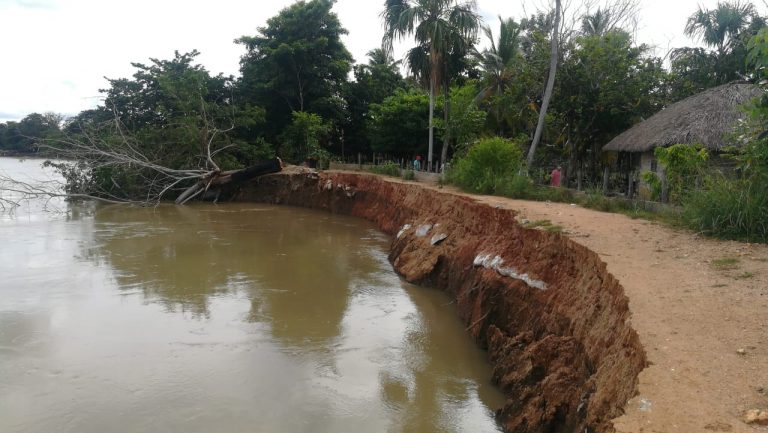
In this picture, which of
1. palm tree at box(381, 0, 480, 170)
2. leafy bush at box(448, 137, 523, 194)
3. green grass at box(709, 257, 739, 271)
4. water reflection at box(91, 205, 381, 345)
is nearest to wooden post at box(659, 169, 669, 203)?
leafy bush at box(448, 137, 523, 194)

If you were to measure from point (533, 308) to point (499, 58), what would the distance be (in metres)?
20.9

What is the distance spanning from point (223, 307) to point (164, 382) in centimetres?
296

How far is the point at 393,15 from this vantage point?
2184 cm

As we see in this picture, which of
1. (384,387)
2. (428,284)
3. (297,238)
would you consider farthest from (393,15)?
(384,387)

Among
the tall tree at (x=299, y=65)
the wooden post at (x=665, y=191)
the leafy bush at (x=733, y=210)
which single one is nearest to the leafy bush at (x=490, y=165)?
the wooden post at (x=665, y=191)

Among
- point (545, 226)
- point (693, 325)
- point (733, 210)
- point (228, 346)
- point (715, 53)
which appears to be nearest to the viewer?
point (693, 325)

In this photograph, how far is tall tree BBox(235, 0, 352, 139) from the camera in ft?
93.8

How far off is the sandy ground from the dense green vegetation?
156cm

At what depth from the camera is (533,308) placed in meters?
7.22

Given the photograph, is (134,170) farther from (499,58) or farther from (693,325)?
(693,325)

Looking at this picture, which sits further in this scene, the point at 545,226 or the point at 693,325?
the point at 545,226

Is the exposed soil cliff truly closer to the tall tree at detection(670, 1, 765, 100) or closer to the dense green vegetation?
the dense green vegetation

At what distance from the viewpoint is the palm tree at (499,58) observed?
2514cm

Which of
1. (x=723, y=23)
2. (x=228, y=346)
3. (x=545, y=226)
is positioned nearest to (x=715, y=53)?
(x=723, y=23)
